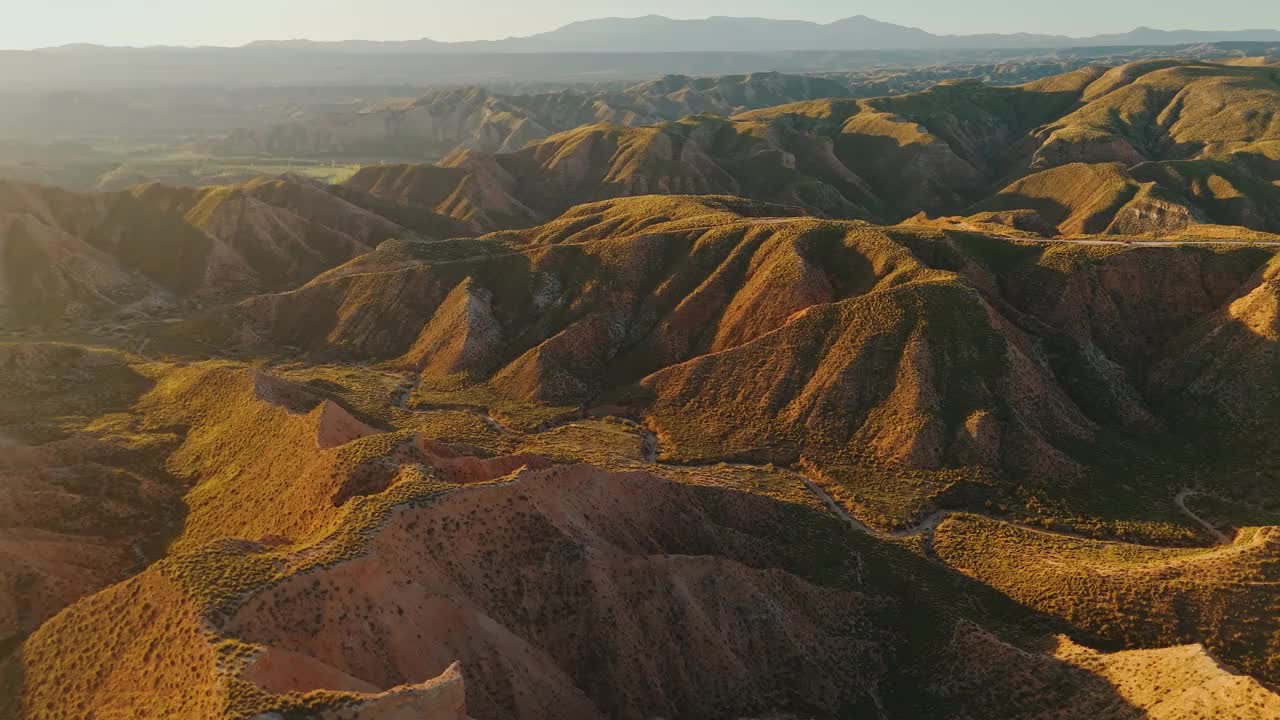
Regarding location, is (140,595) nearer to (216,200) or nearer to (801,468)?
(801,468)

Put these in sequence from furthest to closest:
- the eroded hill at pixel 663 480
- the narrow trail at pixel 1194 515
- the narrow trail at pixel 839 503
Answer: the narrow trail at pixel 839 503, the narrow trail at pixel 1194 515, the eroded hill at pixel 663 480

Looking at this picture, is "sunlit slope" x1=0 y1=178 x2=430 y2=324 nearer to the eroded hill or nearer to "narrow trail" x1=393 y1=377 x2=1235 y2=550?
the eroded hill

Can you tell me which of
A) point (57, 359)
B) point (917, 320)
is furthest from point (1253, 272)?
point (57, 359)

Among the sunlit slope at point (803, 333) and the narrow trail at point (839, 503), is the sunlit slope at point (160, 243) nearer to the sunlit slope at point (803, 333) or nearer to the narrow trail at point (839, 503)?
the sunlit slope at point (803, 333)

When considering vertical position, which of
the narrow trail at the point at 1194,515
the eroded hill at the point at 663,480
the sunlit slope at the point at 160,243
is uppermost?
the sunlit slope at the point at 160,243

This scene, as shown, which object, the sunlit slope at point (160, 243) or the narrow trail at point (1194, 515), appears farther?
the sunlit slope at point (160, 243)

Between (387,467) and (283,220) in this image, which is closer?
(387,467)

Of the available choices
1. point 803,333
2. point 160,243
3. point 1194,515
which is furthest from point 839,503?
point 160,243

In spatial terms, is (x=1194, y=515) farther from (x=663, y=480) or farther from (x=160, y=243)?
(x=160, y=243)

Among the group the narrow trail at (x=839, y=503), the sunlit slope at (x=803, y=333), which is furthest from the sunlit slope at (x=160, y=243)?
the narrow trail at (x=839, y=503)

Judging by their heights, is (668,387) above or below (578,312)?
below

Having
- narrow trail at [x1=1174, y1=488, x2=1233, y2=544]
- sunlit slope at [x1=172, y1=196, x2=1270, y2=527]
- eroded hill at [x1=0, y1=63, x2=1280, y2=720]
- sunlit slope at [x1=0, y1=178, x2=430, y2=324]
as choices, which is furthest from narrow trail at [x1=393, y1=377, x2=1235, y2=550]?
sunlit slope at [x1=0, y1=178, x2=430, y2=324]
